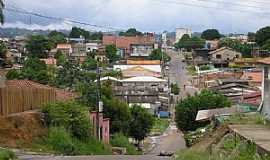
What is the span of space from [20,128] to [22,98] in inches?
127

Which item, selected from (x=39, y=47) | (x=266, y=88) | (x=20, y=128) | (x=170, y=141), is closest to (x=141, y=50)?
(x=39, y=47)

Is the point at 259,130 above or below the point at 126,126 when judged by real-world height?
above

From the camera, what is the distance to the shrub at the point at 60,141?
107ft

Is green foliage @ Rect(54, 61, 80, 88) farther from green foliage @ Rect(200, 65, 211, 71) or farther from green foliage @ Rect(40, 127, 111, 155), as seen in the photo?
green foliage @ Rect(200, 65, 211, 71)

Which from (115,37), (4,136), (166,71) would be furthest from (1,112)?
(115,37)

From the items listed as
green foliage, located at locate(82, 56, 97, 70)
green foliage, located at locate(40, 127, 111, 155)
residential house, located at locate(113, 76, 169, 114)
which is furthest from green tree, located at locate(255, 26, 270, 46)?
green foliage, located at locate(40, 127, 111, 155)

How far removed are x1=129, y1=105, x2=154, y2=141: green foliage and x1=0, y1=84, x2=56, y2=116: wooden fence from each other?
1473 centimetres

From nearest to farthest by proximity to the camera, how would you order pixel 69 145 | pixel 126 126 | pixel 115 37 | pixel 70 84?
pixel 69 145 → pixel 126 126 → pixel 70 84 → pixel 115 37

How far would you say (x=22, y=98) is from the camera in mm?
35562

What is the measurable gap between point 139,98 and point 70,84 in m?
16.6

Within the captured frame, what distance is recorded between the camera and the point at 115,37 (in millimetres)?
181875

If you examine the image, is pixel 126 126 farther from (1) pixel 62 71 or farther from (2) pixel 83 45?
(2) pixel 83 45

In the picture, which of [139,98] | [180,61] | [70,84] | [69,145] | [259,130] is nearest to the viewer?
[259,130]

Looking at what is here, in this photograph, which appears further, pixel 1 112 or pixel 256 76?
pixel 256 76
